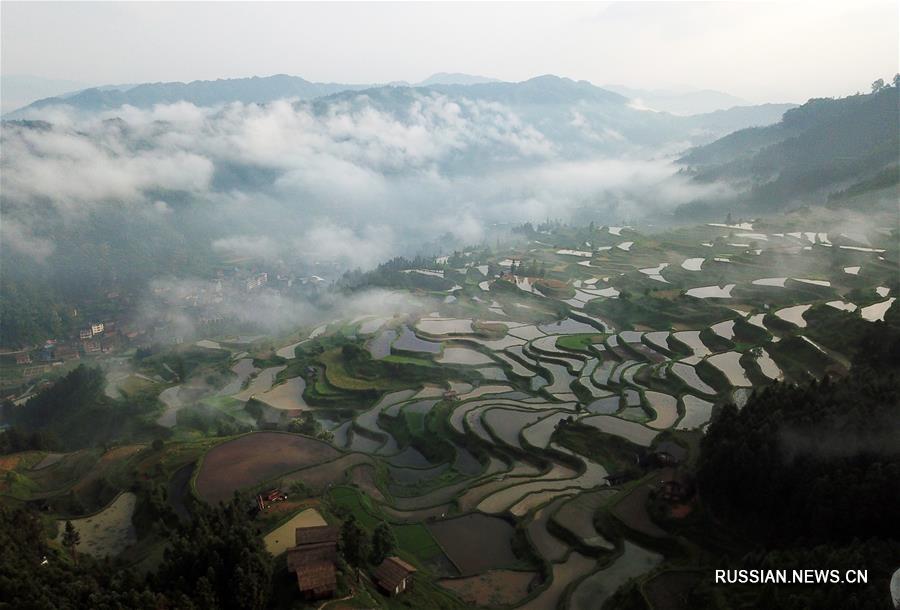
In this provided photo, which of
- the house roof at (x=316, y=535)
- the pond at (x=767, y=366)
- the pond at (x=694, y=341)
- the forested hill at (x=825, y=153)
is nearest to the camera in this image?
the house roof at (x=316, y=535)

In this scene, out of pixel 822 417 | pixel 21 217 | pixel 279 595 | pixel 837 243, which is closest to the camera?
pixel 279 595

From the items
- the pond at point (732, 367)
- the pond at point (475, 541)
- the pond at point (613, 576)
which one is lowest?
the pond at point (475, 541)

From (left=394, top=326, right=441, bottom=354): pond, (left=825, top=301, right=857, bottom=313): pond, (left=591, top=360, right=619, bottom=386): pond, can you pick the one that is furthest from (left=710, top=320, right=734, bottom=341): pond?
(left=394, top=326, right=441, bottom=354): pond

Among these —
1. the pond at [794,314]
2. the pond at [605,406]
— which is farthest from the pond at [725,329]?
Answer: the pond at [605,406]

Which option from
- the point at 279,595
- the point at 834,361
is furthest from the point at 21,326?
the point at 834,361

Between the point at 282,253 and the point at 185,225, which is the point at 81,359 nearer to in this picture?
the point at 282,253

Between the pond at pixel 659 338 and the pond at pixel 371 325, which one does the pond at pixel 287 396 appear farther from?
the pond at pixel 659 338

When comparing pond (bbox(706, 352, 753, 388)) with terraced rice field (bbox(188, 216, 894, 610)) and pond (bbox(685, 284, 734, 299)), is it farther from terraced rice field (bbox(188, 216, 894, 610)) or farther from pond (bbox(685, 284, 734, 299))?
pond (bbox(685, 284, 734, 299))
